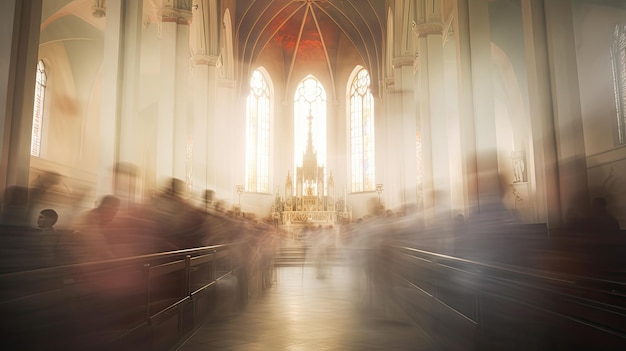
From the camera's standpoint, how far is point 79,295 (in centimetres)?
292

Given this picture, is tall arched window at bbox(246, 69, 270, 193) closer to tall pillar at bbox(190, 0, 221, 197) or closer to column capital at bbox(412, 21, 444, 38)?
tall pillar at bbox(190, 0, 221, 197)

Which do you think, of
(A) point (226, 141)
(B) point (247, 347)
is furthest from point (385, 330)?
(A) point (226, 141)

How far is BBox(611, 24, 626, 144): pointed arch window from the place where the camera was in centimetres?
1170

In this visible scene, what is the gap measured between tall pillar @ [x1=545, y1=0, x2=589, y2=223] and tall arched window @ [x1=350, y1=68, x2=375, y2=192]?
18.1m

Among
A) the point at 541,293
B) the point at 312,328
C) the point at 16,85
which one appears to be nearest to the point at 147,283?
the point at 312,328

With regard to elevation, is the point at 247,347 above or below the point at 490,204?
below

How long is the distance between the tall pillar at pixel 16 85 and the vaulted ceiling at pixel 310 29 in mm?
15845

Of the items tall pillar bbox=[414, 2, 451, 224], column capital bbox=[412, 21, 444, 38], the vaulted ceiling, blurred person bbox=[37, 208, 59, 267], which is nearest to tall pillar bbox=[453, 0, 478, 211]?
tall pillar bbox=[414, 2, 451, 224]

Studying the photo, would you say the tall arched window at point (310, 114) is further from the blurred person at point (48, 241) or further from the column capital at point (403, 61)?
the blurred person at point (48, 241)

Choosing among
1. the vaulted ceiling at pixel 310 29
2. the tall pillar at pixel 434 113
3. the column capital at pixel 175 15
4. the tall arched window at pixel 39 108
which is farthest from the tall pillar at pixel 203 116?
the tall pillar at pixel 434 113

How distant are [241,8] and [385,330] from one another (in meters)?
17.9

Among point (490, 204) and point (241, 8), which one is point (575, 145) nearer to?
point (490, 204)

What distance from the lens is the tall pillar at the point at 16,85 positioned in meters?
5.19

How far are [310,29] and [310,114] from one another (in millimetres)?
4269
